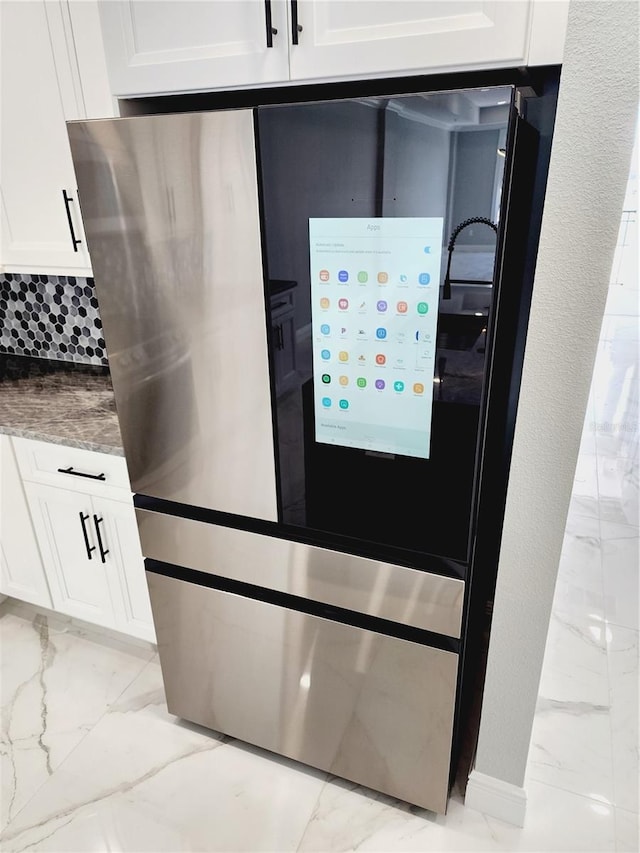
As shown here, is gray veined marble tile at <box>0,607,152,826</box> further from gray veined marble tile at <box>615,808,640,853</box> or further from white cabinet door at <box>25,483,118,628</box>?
gray veined marble tile at <box>615,808,640,853</box>

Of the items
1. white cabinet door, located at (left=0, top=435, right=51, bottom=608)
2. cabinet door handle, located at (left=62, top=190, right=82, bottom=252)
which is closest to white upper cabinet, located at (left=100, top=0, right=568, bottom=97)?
cabinet door handle, located at (left=62, top=190, right=82, bottom=252)

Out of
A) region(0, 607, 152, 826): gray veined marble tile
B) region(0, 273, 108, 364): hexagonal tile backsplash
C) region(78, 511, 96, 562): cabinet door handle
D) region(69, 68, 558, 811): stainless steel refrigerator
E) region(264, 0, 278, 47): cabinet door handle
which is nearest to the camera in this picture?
region(69, 68, 558, 811): stainless steel refrigerator

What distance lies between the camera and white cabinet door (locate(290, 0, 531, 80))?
3.29ft

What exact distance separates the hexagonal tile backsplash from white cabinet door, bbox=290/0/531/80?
4.65ft

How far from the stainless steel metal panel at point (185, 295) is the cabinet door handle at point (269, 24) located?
0.21 m

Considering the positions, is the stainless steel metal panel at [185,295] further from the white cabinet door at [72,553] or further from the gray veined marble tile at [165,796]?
the gray veined marble tile at [165,796]

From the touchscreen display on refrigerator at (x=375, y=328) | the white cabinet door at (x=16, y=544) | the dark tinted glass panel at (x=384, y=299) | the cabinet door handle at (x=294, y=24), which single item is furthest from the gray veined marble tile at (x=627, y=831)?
the cabinet door handle at (x=294, y=24)

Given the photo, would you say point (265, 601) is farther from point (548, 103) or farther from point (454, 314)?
point (548, 103)

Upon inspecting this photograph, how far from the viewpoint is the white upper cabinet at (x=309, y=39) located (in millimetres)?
1002

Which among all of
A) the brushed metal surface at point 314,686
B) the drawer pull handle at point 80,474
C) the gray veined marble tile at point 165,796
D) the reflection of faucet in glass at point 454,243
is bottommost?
the gray veined marble tile at point 165,796

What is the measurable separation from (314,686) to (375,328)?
37.1 inches

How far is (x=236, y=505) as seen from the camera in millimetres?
1392

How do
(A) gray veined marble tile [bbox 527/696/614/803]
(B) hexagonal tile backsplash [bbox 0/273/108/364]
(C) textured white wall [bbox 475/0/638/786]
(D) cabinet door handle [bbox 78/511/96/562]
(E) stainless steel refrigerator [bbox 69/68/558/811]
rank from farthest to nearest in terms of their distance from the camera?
1. (B) hexagonal tile backsplash [bbox 0/273/108/364]
2. (D) cabinet door handle [bbox 78/511/96/562]
3. (A) gray veined marble tile [bbox 527/696/614/803]
4. (E) stainless steel refrigerator [bbox 69/68/558/811]
5. (C) textured white wall [bbox 475/0/638/786]

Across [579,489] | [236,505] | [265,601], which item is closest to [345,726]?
[265,601]
